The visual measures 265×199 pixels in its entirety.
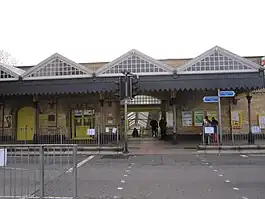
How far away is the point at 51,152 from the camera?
613cm

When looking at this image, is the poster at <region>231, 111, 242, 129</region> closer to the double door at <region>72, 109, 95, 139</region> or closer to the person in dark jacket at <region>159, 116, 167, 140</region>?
the person in dark jacket at <region>159, 116, 167, 140</region>

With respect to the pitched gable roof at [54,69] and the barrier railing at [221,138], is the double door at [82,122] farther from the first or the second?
the barrier railing at [221,138]

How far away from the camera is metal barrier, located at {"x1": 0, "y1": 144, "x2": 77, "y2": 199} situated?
19.2ft

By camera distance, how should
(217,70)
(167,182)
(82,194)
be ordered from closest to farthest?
(82,194), (167,182), (217,70)

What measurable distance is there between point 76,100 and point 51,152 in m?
14.5

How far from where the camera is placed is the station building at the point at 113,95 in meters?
16.0

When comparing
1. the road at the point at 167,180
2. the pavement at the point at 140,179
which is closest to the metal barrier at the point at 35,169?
the pavement at the point at 140,179

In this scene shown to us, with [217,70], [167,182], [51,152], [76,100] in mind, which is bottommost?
[167,182]

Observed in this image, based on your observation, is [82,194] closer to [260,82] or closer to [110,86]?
[110,86]

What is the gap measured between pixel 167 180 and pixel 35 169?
12.0 ft

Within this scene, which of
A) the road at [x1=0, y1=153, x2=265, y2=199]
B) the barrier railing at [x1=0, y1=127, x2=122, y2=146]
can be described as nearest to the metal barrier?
the road at [x1=0, y1=153, x2=265, y2=199]

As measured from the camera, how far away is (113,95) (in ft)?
64.9

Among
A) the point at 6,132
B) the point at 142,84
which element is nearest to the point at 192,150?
the point at 142,84

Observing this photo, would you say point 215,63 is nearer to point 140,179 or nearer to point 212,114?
point 212,114
